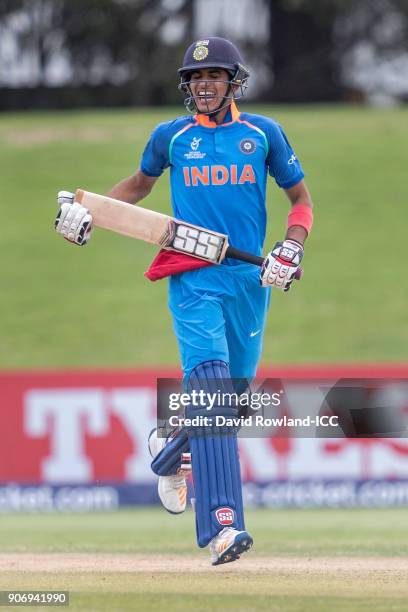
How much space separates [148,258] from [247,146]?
1478 centimetres

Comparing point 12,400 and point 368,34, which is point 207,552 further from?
point 368,34

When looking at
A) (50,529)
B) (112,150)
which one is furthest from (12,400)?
(112,150)

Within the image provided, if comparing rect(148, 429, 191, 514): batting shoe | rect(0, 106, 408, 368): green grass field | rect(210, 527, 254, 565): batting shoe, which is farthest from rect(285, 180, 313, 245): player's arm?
rect(0, 106, 408, 368): green grass field

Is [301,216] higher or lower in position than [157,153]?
lower

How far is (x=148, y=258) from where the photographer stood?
20.2 meters

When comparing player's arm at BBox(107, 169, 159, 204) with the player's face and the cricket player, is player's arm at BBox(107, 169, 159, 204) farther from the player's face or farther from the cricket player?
the player's face

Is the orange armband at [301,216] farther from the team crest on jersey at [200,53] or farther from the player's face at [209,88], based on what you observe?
the team crest on jersey at [200,53]

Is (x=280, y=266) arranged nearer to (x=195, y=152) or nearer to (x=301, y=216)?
(x=301, y=216)

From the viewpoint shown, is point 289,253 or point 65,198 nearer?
point 289,253

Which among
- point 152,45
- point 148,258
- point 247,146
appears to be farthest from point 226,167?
point 152,45

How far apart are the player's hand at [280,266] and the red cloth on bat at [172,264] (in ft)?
0.81

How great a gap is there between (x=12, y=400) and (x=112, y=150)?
1367cm

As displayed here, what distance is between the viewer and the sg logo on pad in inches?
206

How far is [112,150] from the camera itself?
24.5 metres
